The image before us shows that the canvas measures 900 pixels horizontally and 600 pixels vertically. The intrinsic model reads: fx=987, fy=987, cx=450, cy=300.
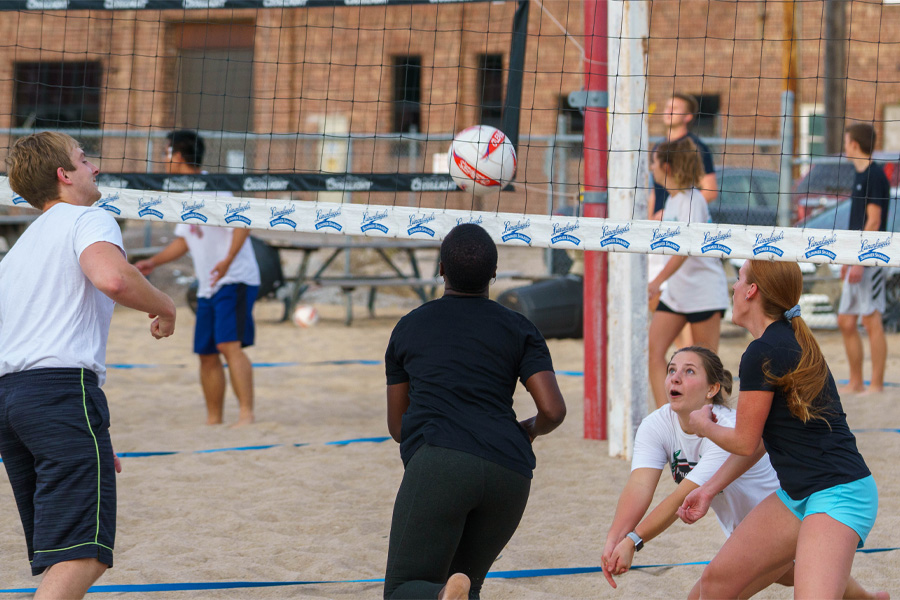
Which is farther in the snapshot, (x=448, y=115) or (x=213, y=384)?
(x=448, y=115)

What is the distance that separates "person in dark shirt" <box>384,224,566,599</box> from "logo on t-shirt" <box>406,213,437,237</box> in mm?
1211

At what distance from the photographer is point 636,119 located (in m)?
4.78

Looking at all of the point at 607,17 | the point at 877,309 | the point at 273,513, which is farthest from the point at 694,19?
the point at 273,513

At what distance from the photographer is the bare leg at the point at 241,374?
5.56 metres

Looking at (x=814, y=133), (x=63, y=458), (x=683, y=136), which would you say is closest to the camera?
(x=63, y=458)

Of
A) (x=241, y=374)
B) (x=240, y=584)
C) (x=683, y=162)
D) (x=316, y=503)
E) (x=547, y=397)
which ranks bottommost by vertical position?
(x=240, y=584)

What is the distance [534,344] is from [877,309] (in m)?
4.65

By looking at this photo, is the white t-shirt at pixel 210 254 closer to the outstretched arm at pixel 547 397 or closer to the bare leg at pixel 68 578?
the bare leg at pixel 68 578

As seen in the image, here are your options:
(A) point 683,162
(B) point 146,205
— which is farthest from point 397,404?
(A) point 683,162

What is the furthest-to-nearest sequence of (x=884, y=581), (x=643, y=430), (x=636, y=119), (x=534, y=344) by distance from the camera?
1. (x=636, y=119)
2. (x=884, y=581)
3. (x=643, y=430)
4. (x=534, y=344)

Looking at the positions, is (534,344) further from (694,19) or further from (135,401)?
(694,19)

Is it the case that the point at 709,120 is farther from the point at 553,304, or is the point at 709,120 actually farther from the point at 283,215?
the point at 283,215

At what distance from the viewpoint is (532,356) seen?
252 centimetres

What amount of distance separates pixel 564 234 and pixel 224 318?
2418mm
